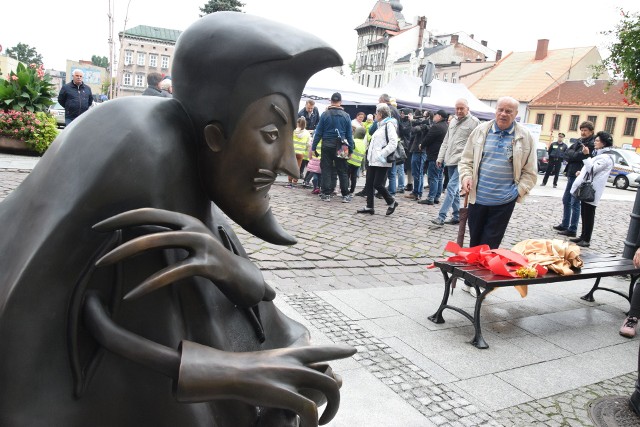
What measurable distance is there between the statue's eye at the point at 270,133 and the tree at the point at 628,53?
19.4ft

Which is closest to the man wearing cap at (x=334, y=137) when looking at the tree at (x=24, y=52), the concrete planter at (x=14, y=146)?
the concrete planter at (x=14, y=146)

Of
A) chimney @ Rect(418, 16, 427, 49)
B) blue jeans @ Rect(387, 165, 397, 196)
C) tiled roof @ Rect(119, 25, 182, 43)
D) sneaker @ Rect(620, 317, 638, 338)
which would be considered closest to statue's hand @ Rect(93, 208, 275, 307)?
sneaker @ Rect(620, 317, 638, 338)

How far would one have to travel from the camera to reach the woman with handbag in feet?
26.8

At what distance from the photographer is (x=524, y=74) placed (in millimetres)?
49938

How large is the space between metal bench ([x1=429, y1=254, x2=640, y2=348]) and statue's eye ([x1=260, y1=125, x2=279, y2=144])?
3.27 meters

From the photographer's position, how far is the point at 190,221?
1.01 metres

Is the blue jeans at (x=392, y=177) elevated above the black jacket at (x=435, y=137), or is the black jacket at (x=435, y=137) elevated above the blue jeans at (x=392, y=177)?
the black jacket at (x=435, y=137)

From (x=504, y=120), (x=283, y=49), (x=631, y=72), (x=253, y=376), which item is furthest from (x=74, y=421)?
(x=631, y=72)

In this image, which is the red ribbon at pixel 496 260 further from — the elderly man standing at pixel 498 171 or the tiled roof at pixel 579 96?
the tiled roof at pixel 579 96

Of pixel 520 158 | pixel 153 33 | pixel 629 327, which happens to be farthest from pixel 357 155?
pixel 153 33

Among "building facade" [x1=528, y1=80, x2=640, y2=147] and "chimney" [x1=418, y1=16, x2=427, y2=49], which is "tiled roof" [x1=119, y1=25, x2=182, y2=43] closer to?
"chimney" [x1=418, y1=16, x2=427, y2=49]

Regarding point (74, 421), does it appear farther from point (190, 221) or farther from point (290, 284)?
point (290, 284)

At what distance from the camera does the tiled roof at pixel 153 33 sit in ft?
231

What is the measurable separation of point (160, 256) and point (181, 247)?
111 mm
